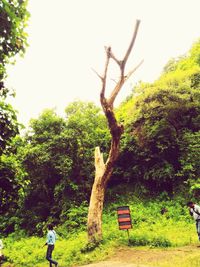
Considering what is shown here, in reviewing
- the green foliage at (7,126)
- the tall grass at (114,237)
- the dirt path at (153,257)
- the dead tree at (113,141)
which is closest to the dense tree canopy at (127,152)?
the tall grass at (114,237)

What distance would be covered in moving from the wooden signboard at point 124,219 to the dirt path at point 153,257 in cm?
86

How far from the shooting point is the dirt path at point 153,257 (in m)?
7.73

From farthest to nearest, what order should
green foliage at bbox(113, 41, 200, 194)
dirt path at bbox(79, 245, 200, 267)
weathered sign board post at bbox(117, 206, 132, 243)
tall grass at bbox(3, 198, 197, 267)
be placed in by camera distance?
green foliage at bbox(113, 41, 200, 194), weathered sign board post at bbox(117, 206, 132, 243), tall grass at bbox(3, 198, 197, 267), dirt path at bbox(79, 245, 200, 267)

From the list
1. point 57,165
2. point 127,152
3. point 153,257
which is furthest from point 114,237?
point 127,152

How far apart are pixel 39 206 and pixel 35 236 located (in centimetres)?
263

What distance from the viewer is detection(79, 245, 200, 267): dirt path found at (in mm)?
7728

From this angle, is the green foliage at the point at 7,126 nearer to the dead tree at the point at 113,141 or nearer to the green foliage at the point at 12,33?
the green foliage at the point at 12,33

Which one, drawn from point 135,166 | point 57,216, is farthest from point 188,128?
point 57,216

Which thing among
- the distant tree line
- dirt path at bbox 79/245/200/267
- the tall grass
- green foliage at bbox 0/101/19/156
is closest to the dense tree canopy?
the distant tree line

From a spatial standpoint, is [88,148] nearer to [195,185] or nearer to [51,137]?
[51,137]

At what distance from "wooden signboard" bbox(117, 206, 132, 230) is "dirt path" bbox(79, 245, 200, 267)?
2.82 ft

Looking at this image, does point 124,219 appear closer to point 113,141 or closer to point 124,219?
point 124,219

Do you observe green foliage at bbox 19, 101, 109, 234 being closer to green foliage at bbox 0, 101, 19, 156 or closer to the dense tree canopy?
the dense tree canopy

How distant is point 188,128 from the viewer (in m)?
19.2
